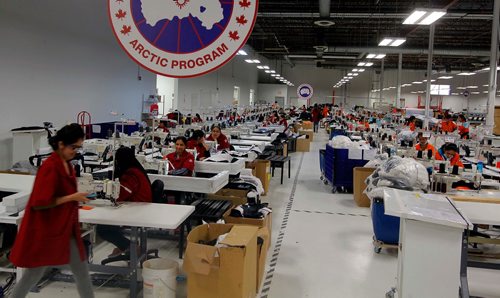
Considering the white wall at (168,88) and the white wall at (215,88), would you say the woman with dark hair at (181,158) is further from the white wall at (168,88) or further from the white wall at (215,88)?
the white wall at (168,88)

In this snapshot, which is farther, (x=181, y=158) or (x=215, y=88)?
(x=215, y=88)

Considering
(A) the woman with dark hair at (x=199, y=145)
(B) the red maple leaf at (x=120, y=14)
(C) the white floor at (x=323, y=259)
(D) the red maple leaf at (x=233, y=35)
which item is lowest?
(C) the white floor at (x=323, y=259)

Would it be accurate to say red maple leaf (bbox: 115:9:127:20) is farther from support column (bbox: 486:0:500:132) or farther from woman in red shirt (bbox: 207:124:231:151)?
support column (bbox: 486:0:500:132)

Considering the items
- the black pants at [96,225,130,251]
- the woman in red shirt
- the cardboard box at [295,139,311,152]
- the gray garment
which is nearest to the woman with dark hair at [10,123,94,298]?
the gray garment

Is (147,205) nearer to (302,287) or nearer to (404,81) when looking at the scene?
(302,287)

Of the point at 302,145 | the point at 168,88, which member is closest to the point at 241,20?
the point at 302,145

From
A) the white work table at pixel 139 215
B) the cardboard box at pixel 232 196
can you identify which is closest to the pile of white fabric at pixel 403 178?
the cardboard box at pixel 232 196

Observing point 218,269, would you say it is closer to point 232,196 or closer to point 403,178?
point 232,196

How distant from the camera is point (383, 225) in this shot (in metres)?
4.55

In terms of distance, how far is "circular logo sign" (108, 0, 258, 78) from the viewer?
2.41 metres

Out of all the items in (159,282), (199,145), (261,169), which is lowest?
(159,282)

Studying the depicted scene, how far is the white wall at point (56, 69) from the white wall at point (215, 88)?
105 inches

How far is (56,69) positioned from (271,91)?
72.4ft

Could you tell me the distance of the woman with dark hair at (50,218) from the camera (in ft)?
7.64
